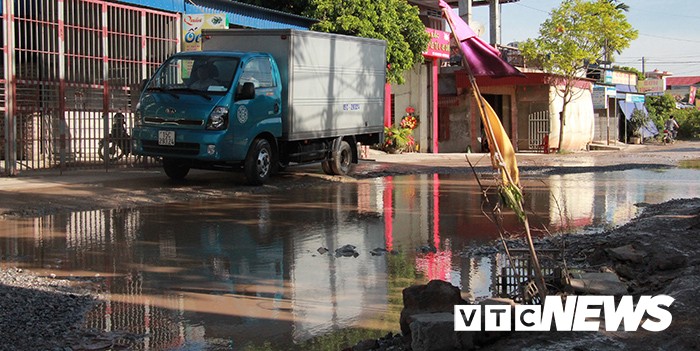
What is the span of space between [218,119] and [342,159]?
4800mm

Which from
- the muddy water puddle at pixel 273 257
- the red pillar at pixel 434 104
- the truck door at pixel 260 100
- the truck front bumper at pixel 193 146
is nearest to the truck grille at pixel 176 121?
the truck front bumper at pixel 193 146

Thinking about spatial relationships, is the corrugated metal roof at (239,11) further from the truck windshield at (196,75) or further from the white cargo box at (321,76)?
the truck windshield at (196,75)

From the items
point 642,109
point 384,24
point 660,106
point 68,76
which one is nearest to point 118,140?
point 68,76

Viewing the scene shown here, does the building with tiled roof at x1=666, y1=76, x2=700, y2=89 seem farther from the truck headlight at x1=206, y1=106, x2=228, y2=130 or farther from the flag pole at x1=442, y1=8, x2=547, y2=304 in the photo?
the flag pole at x1=442, y1=8, x2=547, y2=304

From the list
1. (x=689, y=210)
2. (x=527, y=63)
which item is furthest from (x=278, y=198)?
(x=527, y=63)

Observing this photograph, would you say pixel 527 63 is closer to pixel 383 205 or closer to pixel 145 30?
pixel 145 30

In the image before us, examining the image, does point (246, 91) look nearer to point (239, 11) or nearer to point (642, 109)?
point (239, 11)

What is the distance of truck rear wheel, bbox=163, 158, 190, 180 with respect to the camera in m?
15.9

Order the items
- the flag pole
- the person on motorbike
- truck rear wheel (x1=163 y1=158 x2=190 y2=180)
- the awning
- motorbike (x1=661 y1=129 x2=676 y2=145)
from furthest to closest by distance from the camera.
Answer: the person on motorbike < motorbike (x1=661 y1=129 x2=676 y2=145) < the awning < truck rear wheel (x1=163 y1=158 x2=190 y2=180) < the flag pole

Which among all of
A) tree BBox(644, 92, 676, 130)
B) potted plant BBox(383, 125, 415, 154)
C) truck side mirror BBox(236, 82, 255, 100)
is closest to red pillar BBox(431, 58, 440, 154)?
potted plant BBox(383, 125, 415, 154)

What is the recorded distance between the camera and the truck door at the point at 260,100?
1488 centimetres

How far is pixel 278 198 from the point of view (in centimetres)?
1398

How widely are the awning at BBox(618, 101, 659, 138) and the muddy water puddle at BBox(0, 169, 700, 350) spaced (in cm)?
3783

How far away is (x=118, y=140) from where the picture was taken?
17859mm
